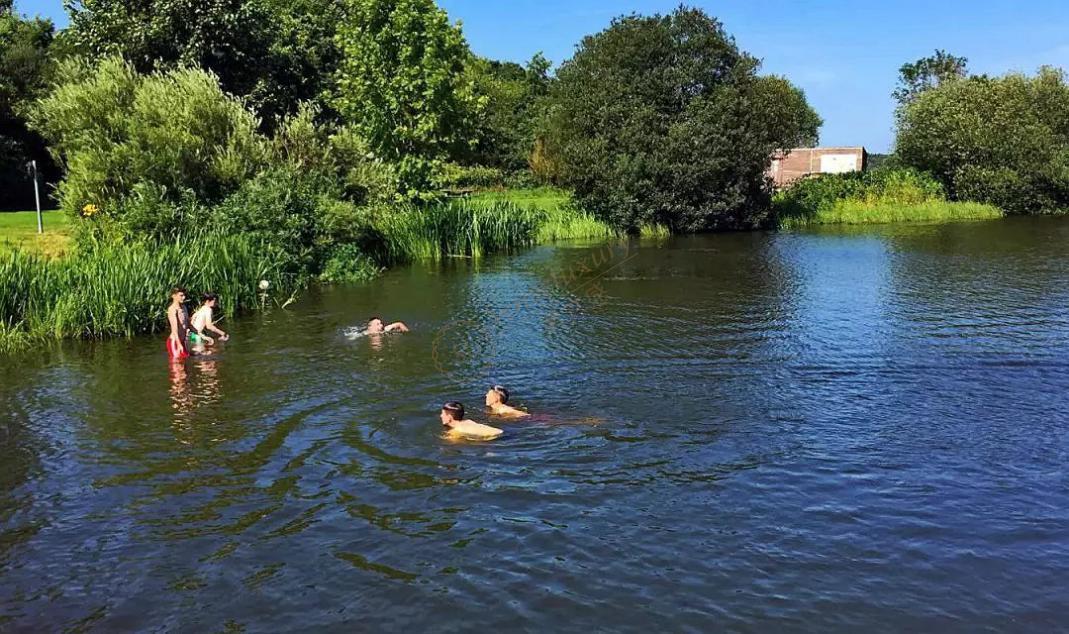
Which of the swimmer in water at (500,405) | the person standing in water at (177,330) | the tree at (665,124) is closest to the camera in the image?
the swimmer in water at (500,405)

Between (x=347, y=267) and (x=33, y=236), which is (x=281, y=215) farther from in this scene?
(x=33, y=236)

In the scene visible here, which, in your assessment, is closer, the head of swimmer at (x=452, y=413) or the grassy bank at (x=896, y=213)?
the head of swimmer at (x=452, y=413)

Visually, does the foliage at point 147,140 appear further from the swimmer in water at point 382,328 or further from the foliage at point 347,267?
the swimmer in water at point 382,328

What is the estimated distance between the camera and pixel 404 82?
3594 centimetres

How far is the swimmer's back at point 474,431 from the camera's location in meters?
12.7

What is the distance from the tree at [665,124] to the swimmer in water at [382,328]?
80.3 ft

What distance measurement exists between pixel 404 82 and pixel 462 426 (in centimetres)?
2600

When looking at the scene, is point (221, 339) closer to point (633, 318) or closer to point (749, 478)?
point (633, 318)

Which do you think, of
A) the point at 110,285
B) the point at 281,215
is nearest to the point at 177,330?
the point at 110,285

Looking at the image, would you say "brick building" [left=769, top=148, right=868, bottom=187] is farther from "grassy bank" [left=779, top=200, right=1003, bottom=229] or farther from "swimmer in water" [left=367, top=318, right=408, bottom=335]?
"swimmer in water" [left=367, top=318, right=408, bottom=335]

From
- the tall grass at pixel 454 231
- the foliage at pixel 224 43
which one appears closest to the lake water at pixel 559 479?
the tall grass at pixel 454 231

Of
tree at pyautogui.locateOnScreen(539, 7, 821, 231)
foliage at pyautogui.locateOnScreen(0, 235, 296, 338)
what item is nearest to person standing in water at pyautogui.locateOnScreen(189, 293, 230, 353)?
foliage at pyautogui.locateOnScreen(0, 235, 296, 338)

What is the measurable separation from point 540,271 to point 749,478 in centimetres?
2048

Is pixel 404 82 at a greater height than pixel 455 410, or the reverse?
pixel 404 82
